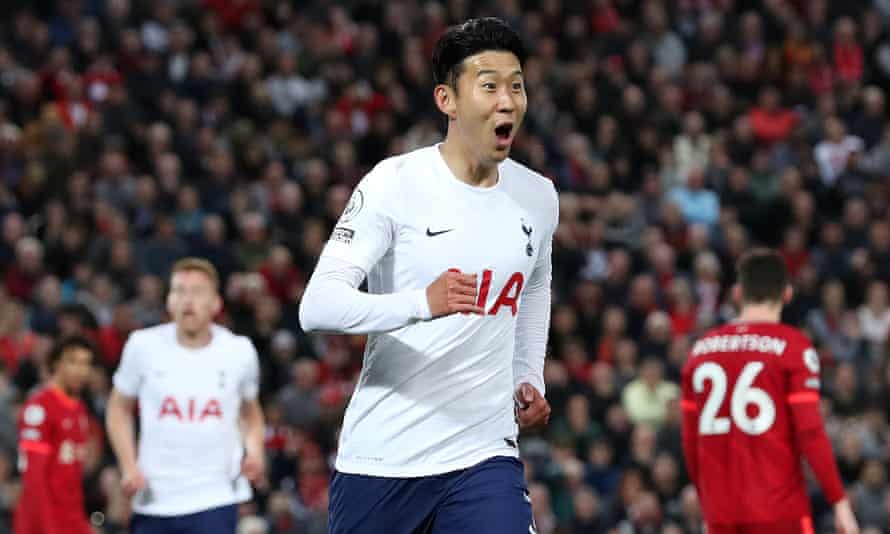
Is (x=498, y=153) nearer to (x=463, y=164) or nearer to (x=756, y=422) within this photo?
(x=463, y=164)

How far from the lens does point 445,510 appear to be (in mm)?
5246

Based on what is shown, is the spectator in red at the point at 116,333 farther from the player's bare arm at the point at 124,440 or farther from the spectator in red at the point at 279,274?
the player's bare arm at the point at 124,440

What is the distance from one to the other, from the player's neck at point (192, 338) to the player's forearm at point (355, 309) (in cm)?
372

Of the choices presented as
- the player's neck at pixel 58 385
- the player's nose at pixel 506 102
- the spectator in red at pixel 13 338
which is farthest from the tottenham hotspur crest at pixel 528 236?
the spectator in red at pixel 13 338

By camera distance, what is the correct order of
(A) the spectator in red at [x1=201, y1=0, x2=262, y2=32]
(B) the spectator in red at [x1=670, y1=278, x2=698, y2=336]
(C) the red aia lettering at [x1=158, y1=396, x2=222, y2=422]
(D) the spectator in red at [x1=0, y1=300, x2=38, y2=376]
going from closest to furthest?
(C) the red aia lettering at [x1=158, y1=396, x2=222, y2=422] < (D) the spectator in red at [x1=0, y1=300, x2=38, y2=376] < (B) the spectator in red at [x1=670, y1=278, x2=698, y2=336] < (A) the spectator in red at [x1=201, y1=0, x2=262, y2=32]

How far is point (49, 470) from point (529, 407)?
168 inches

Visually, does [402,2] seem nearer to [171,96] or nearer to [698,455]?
[171,96]

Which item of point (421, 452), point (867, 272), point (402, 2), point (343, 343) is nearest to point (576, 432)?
point (343, 343)

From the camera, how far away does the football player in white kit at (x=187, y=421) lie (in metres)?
8.39

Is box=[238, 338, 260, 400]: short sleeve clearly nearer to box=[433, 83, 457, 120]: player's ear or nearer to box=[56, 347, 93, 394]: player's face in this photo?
box=[56, 347, 93, 394]: player's face

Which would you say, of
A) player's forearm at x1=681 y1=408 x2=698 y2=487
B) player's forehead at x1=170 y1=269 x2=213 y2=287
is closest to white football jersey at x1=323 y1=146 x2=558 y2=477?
player's forearm at x1=681 y1=408 x2=698 y2=487

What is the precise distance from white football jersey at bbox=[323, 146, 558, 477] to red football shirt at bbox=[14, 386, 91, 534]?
3895mm

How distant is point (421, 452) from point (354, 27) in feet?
45.3

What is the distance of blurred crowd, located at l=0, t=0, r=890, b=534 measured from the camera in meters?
13.2
